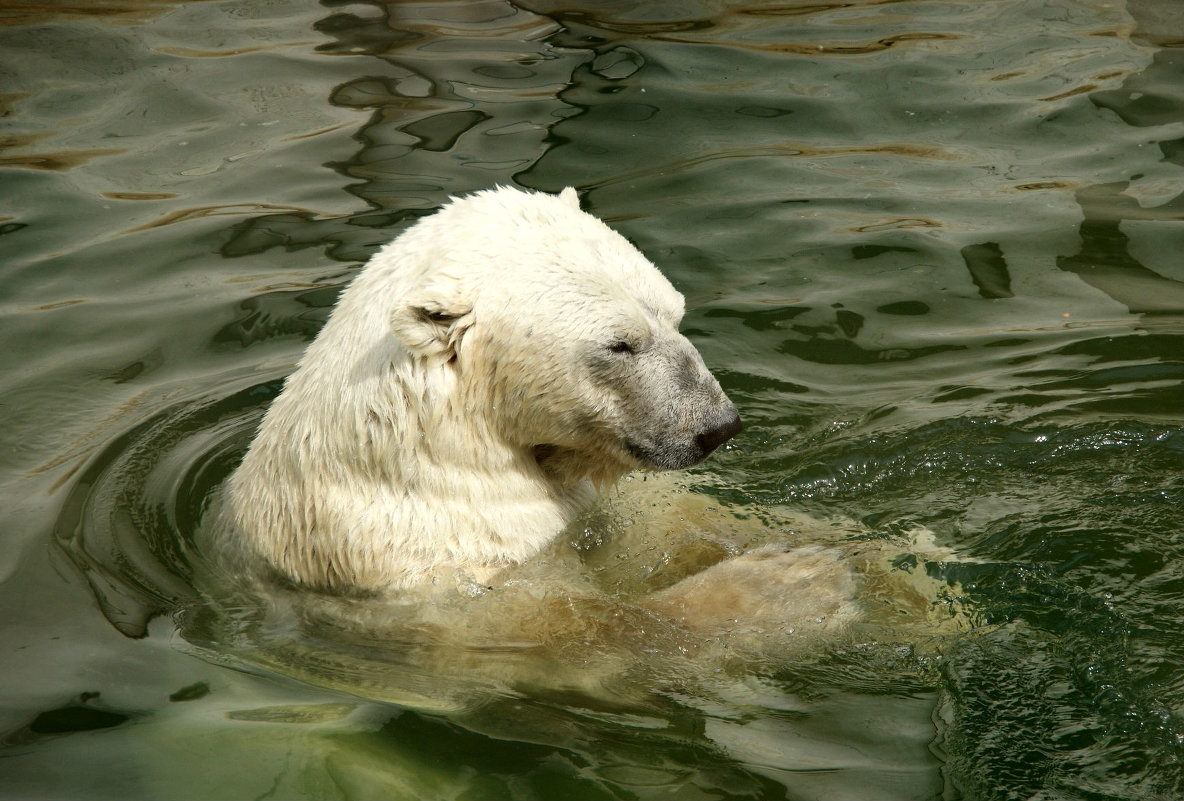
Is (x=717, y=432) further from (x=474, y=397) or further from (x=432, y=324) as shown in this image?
(x=432, y=324)

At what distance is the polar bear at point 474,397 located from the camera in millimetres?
3578

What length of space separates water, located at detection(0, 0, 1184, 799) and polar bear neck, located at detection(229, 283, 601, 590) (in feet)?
0.95

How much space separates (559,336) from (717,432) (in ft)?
1.99

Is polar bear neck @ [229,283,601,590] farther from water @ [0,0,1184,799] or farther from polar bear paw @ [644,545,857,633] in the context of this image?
polar bear paw @ [644,545,857,633]

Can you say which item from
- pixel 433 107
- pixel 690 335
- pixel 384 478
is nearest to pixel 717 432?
pixel 384 478

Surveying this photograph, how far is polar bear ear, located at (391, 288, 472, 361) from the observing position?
3414mm

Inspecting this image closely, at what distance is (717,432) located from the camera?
3.68m

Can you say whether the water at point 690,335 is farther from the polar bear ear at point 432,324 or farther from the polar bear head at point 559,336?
the polar bear ear at point 432,324

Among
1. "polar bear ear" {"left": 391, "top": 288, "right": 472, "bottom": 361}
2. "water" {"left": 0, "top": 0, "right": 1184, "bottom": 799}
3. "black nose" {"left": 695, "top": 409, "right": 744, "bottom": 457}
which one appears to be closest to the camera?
"water" {"left": 0, "top": 0, "right": 1184, "bottom": 799}

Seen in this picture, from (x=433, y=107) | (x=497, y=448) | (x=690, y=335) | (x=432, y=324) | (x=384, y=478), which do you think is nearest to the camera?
(x=432, y=324)

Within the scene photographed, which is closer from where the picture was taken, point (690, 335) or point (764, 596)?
point (764, 596)

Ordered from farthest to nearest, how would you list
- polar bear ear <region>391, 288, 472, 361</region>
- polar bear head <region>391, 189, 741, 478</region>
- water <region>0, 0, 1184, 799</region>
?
1. polar bear head <region>391, 189, 741, 478</region>
2. polar bear ear <region>391, 288, 472, 361</region>
3. water <region>0, 0, 1184, 799</region>

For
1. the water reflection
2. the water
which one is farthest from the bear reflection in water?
the water reflection

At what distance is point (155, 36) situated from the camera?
848cm
